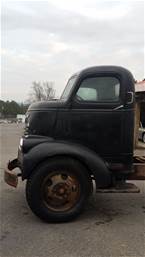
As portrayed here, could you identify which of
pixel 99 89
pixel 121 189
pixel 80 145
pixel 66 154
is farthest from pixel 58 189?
pixel 99 89

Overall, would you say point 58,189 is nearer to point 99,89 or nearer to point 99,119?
point 99,119

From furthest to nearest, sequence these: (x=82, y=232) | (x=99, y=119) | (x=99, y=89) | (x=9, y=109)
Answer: (x=9, y=109) → (x=99, y=89) → (x=99, y=119) → (x=82, y=232)

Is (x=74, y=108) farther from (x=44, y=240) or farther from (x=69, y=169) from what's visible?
(x=44, y=240)

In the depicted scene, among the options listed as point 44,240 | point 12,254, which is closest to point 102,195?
point 44,240

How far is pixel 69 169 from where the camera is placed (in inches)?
248

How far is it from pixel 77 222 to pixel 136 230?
91cm

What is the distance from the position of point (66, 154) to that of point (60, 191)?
546 millimetres

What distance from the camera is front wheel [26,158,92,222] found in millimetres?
6258

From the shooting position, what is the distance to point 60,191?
6.30m

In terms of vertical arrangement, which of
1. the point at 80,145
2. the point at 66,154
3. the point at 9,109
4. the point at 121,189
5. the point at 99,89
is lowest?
the point at 121,189

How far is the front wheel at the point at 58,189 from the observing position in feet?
20.5

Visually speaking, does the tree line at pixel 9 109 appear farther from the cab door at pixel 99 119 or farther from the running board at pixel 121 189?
the running board at pixel 121 189

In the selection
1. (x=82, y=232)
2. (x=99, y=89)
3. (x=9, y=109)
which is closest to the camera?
(x=82, y=232)

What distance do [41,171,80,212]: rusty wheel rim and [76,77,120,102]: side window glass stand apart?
125 centimetres
